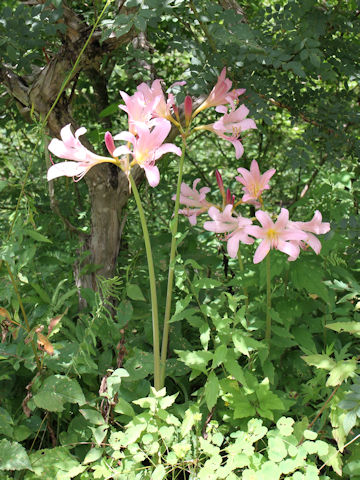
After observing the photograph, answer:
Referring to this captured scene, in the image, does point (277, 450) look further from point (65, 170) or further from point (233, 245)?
point (65, 170)

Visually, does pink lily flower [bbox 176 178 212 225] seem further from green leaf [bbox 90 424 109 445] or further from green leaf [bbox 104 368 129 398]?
green leaf [bbox 90 424 109 445]

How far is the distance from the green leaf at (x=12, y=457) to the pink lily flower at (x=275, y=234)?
81 centimetres

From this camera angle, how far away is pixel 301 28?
178 cm

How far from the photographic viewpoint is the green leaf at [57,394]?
141 centimetres

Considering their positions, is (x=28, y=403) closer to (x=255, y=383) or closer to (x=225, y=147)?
(x=255, y=383)

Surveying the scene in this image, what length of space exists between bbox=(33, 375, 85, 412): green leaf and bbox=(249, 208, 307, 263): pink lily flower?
0.64 metres

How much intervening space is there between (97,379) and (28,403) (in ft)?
1.21

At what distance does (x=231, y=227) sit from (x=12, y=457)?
0.87 metres

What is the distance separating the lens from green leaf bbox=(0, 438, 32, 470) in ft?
4.33

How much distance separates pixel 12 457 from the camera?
1340 millimetres

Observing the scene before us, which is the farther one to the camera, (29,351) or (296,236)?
(29,351)

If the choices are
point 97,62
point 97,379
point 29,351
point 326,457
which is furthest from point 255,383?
point 97,62

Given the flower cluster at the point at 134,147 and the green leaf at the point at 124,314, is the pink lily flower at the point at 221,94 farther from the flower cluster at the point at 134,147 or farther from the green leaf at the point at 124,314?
the green leaf at the point at 124,314

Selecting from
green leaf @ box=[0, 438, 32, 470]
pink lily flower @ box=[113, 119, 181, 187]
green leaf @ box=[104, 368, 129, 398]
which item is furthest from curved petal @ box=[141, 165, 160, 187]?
green leaf @ box=[0, 438, 32, 470]
